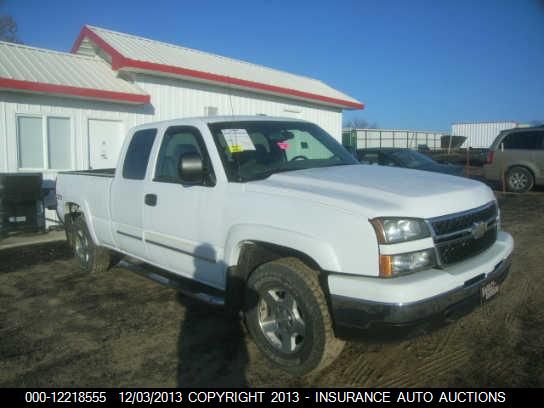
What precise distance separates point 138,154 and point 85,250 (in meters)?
2.07

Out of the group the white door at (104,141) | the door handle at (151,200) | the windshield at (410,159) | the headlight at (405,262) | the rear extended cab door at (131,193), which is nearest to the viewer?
the headlight at (405,262)

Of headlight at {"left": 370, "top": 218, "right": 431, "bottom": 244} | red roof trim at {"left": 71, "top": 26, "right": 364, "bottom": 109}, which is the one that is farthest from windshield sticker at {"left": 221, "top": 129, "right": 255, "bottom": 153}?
red roof trim at {"left": 71, "top": 26, "right": 364, "bottom": 109}

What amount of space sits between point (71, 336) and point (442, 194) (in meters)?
3.48

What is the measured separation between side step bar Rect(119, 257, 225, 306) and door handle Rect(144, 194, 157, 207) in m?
0.78

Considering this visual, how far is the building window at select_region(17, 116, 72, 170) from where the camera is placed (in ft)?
32.4

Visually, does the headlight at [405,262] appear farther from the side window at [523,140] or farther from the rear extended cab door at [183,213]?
the side window at [523,140]

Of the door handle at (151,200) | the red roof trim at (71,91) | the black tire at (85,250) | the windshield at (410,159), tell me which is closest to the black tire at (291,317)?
the door handle at (151,200)

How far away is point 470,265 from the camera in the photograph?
3066mm

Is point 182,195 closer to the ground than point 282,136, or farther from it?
closer to the ground

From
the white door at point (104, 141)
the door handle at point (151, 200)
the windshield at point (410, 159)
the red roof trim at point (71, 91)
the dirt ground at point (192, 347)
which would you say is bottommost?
the dirt ground at point (192, 347)

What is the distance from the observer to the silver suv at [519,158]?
13531 millimetres

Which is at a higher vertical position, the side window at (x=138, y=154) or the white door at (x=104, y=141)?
the white door at (x=104, y=141)
